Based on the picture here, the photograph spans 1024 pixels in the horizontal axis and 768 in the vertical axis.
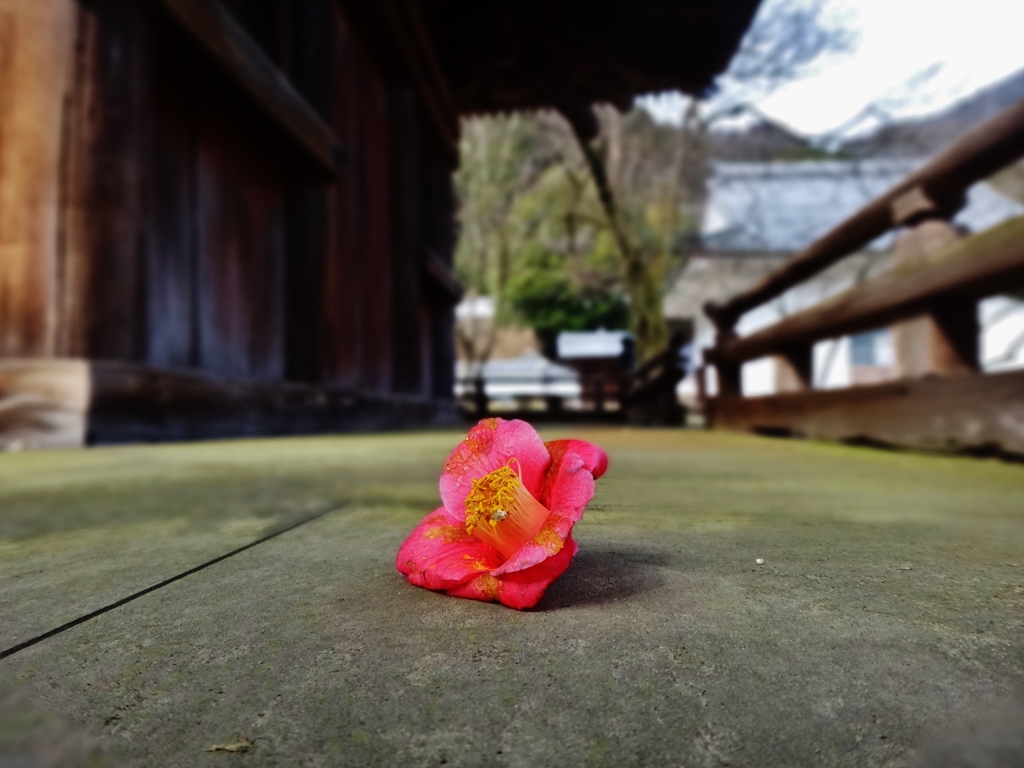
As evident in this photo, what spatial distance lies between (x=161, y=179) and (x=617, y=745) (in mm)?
3056

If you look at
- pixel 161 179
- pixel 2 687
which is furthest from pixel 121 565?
pixel 161 179

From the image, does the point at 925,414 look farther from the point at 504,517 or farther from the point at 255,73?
the point at 255,73

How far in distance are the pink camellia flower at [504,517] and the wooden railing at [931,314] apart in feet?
6.36

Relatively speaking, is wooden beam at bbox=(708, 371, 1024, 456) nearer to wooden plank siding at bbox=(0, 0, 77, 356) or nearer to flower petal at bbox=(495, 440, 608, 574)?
flower petal at bbox=(495, 440, 608, 574)

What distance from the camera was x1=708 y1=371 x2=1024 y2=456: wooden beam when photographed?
81.4 inches

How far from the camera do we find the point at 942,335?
252 centimetres

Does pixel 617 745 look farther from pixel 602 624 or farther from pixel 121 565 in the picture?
pixel 121 565

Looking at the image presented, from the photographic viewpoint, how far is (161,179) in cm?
279

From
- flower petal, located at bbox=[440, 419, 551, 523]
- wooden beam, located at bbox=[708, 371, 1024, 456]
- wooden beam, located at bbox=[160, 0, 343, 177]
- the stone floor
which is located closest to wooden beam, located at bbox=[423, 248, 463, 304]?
wooden beam, located at bbox=[160, 0, 343, 177]

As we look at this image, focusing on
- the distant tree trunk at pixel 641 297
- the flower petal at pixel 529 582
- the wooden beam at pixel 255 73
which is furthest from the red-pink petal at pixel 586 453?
the distant tree trunk at pixel 641 297

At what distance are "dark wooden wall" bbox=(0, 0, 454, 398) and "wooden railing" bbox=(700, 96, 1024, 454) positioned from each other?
8.91ft

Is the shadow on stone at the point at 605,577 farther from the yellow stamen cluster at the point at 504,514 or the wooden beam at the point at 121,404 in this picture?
the wooden beam at the point at 121,404

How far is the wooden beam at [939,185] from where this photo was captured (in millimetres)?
2262

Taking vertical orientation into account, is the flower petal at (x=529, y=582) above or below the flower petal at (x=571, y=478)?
below
